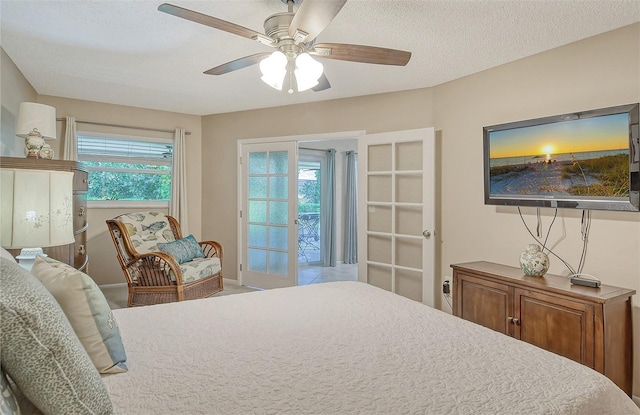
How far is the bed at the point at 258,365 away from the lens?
85 centimetres

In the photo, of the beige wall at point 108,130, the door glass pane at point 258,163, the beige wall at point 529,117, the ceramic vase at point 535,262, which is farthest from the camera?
the door glass pane at point 258,163

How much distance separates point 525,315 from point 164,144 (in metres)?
4.84

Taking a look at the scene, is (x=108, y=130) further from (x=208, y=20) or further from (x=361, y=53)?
(x=361, y=53)

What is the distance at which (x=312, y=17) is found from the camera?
68.7 inches

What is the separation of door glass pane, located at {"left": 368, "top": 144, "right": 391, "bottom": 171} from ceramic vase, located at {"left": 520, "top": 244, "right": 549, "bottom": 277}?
5.69ft

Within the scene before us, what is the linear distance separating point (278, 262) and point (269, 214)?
2.12ft

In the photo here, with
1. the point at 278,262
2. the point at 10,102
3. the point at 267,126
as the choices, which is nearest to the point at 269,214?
the point at 278,262

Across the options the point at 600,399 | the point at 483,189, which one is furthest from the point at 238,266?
the point at 600,399

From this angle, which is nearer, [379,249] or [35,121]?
[35,121]

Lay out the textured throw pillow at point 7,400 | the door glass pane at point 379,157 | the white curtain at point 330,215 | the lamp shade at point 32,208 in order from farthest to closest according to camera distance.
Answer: the white curtain at point 330,215 → the door glass pane at point 379,157 → the lamp shade at point 32,208 → the textured throw pillow at point 7,400

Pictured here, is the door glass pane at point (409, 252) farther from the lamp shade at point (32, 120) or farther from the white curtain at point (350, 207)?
the lamp shade at point (32, 120)

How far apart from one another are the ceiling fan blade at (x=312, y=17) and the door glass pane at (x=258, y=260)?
11.7ft

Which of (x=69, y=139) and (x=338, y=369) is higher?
(x=69, y=139)

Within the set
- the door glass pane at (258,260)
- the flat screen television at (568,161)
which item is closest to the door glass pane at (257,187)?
the door glass pane at (258,260)
